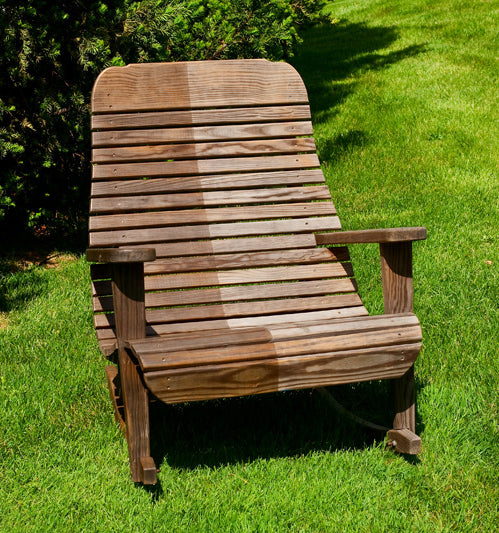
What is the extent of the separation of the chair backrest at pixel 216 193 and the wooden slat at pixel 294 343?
620 millimetres

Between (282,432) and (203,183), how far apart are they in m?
1.25

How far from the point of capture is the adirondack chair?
306cm

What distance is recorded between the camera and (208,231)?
3.43 metres

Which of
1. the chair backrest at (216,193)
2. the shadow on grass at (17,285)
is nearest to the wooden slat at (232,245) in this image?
the chair backrest at (216,193)

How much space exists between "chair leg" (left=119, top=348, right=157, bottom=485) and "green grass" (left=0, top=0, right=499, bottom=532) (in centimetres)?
15

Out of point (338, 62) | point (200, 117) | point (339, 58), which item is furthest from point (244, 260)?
point (339, 58)

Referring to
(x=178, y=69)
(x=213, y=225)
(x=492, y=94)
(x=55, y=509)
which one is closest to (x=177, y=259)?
(x=213, y=225)

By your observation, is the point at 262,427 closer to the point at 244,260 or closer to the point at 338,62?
the point at 244,260

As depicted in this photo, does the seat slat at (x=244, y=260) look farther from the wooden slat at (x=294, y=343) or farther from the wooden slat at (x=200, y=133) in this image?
the wooden slat at (x=294, y=343)

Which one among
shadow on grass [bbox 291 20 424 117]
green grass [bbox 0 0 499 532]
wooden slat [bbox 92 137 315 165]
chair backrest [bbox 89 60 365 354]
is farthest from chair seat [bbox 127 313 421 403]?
shadow on grass [bbox 291 20 424 117]

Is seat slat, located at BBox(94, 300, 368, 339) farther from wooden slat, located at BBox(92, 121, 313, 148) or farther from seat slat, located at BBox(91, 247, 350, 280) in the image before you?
wooden slat, located at BBox(92, 121, 313, 148)

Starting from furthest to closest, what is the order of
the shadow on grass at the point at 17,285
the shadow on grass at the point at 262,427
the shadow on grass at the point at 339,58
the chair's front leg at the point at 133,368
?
the shadow on grass at the point at 339,58
the shadow on grass at the point at 17,285
the shadow on grass at the point at 262,427
the chair's front leg at the point at 133,368

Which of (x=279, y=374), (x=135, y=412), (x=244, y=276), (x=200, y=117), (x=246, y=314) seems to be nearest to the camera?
(x=279, y=374)

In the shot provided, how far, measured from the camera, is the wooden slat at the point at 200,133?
3.44 metres
